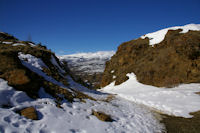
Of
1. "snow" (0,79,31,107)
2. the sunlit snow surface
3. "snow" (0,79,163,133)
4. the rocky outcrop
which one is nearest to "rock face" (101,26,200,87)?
"snow" (0,79,163,133)

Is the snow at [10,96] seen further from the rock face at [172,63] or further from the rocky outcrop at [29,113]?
the rock face at [172,63]

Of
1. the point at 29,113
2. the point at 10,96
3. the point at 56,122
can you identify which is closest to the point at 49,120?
the point at 56,122

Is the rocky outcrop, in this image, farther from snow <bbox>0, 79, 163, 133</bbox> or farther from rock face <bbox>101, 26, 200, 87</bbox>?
rock face <bbox>101, 26, 200, 87</bbox>

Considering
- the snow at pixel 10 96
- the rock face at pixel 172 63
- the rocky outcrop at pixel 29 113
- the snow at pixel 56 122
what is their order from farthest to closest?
the rock face at pixel 172 63 → the snow at pixel 10 96 → the rocky outcrop at pixel 29 113 → the snow at pixel 56 122

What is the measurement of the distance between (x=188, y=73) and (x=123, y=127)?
15.5m

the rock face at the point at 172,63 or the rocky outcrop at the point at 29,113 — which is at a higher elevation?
the rock face at the point at 172,63

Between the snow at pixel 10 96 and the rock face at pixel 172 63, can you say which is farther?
the rock face at pixel 172 63

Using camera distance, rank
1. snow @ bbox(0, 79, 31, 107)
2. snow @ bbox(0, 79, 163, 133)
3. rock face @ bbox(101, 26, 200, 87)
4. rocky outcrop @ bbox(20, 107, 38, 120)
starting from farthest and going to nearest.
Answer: rock face @ bbox(101, 26, 200, 87) → snow @ bbox(0, 79, 31, 107) → rocky outcrop @ bbox(20, 107, 38, 120) → snow @ bbox(0, 79, 163, 133)

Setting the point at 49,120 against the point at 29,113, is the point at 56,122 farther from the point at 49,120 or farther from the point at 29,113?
the point at 29,113

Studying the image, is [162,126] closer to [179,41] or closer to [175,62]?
[175,62]

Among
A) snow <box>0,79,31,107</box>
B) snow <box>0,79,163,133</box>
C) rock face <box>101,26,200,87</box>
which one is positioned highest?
rock face <box>101,26,200,87</box>

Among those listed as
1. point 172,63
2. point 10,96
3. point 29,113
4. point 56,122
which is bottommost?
point 56,122

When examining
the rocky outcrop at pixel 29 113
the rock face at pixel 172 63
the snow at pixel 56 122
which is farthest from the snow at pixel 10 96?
the rock face at pixel 172 63

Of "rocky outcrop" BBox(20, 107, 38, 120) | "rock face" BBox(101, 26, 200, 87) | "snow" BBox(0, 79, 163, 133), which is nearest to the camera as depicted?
"snow" BBox(0, 79, 163, 133)
